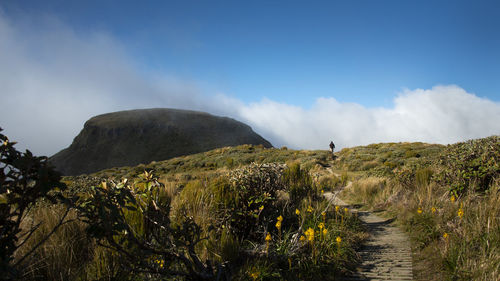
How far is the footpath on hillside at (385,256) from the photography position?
309 centimetres

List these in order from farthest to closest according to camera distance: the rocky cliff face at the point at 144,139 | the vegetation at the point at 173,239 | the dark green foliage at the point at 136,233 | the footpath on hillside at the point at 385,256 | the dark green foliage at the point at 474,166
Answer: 1. the rocky cliff face at the point at 144,139
2. the dark green foliage at the point at 474,166
3. the footpath on hillside at the point at 385,256
4. the vegetation at the point at 173,239
5. the dark green foliage at the point at 136,233

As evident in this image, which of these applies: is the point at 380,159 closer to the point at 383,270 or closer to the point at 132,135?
the point at 383,270

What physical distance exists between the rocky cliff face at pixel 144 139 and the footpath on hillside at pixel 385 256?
6361 cm

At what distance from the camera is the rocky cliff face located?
67.3 meters

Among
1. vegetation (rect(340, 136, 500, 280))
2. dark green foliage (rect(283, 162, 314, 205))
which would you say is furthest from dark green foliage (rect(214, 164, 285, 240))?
vegetation (rect(340, 136, 500, 280))

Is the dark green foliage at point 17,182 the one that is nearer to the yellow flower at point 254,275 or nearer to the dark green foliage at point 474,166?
the yellow flower at point 254,275

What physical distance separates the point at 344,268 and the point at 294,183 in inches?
133

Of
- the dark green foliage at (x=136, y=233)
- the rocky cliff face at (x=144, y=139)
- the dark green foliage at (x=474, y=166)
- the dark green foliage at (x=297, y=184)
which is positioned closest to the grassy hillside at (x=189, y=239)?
the dark green foliage at (x=136, y=233)

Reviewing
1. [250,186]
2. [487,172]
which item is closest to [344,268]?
[250,186]

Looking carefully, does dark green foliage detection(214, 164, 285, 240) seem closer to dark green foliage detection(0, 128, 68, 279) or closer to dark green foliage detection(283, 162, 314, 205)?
dark green foliage detection(283, 162, 314, 205)

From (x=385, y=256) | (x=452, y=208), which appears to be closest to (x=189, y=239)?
(x=385, y=256)

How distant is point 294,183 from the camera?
21.5ft

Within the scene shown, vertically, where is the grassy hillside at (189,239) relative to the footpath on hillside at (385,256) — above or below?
above

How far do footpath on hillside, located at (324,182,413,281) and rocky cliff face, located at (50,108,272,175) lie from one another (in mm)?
63609
